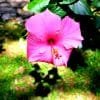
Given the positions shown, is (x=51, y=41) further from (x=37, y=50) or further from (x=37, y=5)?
(x=37, y=5)

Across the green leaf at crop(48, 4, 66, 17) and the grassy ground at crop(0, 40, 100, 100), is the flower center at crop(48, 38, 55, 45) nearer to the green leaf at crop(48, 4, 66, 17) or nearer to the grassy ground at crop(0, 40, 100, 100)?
the green leaf at crop(48, 4, 66, 17)

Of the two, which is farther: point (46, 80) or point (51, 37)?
point (46, 80)

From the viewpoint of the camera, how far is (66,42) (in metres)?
1.68

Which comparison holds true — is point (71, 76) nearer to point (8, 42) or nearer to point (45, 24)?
point (8, 42)

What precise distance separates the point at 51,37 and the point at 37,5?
771 millimetres

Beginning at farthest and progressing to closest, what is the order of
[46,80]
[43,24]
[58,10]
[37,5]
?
[46,80], [58,10], [37,5], [43,24]

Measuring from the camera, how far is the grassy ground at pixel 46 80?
2.69 m

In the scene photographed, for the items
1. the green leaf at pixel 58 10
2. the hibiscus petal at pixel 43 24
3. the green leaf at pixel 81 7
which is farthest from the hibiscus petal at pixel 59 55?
the green leaf at pixel 58 10

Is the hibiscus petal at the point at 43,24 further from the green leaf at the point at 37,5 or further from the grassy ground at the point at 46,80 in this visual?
the grassy ground at the point at 46,80

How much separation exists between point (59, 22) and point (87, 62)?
150cm

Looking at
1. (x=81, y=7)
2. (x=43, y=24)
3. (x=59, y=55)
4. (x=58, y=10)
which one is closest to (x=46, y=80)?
(x=58, y=10)

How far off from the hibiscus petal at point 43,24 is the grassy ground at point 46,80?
3.80ft

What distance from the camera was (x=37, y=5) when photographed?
239cm

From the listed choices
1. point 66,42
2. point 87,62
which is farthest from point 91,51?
point 66,42
